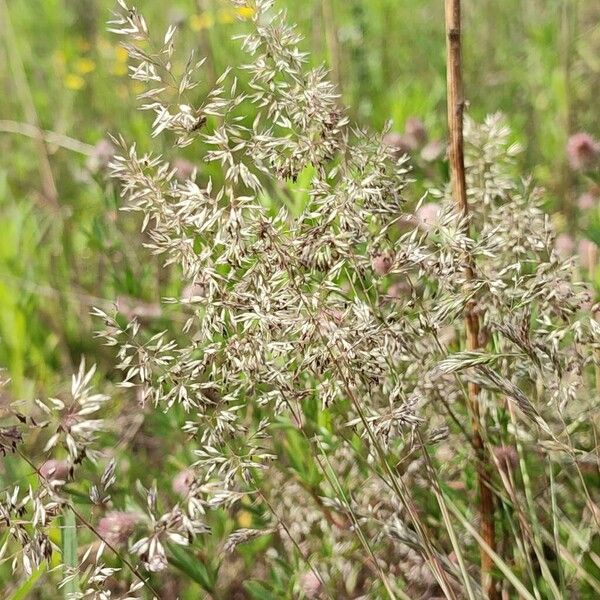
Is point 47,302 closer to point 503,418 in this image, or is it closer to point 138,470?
point 138,470

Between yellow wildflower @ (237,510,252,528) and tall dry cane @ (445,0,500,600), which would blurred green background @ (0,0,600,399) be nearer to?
yellow wildflower @ (237,510,252,528)

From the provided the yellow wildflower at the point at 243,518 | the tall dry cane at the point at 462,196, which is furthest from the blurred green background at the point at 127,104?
the tall dry cane at the point at 462,196

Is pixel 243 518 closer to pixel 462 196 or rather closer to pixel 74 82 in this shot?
pixel 462 196

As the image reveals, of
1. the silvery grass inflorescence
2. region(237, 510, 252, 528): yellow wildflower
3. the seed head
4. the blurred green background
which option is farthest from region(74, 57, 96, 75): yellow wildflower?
the silvery grass inflorescence

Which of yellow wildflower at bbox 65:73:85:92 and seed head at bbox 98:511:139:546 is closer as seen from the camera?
seed head at bbox 98:511:139:546

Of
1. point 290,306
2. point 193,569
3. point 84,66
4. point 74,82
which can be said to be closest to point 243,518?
point 193,569

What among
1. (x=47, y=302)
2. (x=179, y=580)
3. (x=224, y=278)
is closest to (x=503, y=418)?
(x=224, y=278)
